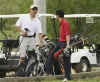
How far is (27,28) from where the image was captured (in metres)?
16.6

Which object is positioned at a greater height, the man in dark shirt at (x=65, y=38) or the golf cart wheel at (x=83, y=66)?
the man in dark shirt at (x=65, y=38)

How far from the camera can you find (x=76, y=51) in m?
21.7

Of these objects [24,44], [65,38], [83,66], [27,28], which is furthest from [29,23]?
[83,66]

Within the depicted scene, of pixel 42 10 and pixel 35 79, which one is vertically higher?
pixel 42 10

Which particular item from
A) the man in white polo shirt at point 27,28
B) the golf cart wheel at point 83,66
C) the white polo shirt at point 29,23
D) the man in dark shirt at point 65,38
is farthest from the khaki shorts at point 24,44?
the golf cart wheel at point 83,66

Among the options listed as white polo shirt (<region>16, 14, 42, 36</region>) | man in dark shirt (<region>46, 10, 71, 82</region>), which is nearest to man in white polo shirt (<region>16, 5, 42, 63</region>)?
white polo shirt (<region>16, 14, 42, 36</region>)

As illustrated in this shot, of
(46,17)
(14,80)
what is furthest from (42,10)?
(14,80)

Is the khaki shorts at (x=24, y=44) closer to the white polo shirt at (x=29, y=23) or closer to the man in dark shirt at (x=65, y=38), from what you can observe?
the white polo shirt at (x=29, y=23)

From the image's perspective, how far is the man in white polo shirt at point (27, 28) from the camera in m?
16.5

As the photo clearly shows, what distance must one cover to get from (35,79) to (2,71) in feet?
11.3

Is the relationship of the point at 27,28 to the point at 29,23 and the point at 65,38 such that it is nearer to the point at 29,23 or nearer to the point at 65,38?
the point at 29,23

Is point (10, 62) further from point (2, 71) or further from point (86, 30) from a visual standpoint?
point (86, 30)

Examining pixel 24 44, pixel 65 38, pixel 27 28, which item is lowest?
pixel 24 44

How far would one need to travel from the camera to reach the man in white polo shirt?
54.2 ft
